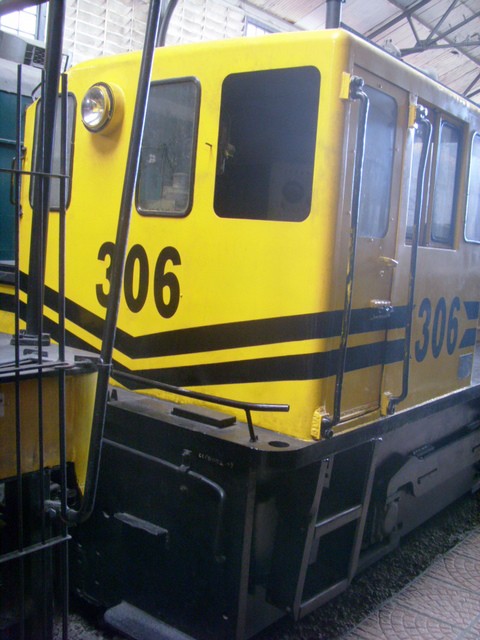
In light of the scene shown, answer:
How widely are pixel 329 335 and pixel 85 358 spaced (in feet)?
2.97

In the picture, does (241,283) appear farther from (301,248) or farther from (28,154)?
(28,154)

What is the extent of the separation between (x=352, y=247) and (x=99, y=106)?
1.27 meters

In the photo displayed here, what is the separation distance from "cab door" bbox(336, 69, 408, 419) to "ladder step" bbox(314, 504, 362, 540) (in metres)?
0.40

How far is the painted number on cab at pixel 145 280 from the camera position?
2.70 metres

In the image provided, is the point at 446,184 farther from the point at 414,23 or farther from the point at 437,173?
the point at 414,23

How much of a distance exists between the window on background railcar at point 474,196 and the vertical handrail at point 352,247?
45.2 inches

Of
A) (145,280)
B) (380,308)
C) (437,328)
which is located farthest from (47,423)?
(437,328)

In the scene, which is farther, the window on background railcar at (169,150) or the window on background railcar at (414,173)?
the window on background railcar at (414,173)

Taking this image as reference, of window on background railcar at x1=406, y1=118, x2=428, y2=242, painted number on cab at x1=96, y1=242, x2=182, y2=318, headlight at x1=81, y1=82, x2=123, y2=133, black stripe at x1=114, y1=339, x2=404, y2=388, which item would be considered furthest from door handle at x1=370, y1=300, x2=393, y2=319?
headlight at x1=81, y1=82, x2=123, y2=133

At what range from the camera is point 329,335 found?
2410 millimetres

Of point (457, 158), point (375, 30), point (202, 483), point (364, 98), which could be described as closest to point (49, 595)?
point (202, 483)

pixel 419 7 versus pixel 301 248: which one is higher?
pixel 419 7

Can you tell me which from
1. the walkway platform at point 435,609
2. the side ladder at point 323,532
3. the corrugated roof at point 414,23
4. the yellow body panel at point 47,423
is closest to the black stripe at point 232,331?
the side ladder at point 323,532

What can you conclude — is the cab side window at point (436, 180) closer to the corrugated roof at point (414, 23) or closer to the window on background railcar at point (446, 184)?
the window on background railcar at point (446, 184)
